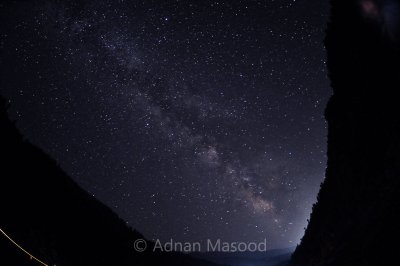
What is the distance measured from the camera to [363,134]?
8.55m

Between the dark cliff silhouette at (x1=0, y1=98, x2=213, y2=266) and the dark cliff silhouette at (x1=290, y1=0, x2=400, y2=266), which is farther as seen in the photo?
the dark cliff silhouette at (x1=0, y1=98, x2=213, y2=266)

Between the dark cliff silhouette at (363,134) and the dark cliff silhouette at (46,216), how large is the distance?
8.47 meters

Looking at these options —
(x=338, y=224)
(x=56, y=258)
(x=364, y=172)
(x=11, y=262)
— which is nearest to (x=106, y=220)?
(x=56, y=258)

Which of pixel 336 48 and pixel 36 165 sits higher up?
pixel 336 48

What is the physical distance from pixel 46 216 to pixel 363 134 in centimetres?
988

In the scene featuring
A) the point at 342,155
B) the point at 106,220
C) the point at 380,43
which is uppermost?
the point at 380,43

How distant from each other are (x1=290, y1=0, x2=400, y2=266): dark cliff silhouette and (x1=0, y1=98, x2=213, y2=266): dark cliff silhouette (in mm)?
8469

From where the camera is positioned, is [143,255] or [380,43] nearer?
[380,43]

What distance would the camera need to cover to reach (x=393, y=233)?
6867mm

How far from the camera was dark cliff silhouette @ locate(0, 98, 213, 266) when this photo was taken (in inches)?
297

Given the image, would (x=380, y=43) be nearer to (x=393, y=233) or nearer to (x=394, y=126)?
(x=394, y=126)

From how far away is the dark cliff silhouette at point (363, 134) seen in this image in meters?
6.97

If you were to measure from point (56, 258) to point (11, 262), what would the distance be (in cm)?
268

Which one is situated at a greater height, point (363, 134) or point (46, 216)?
point (363, 134)
